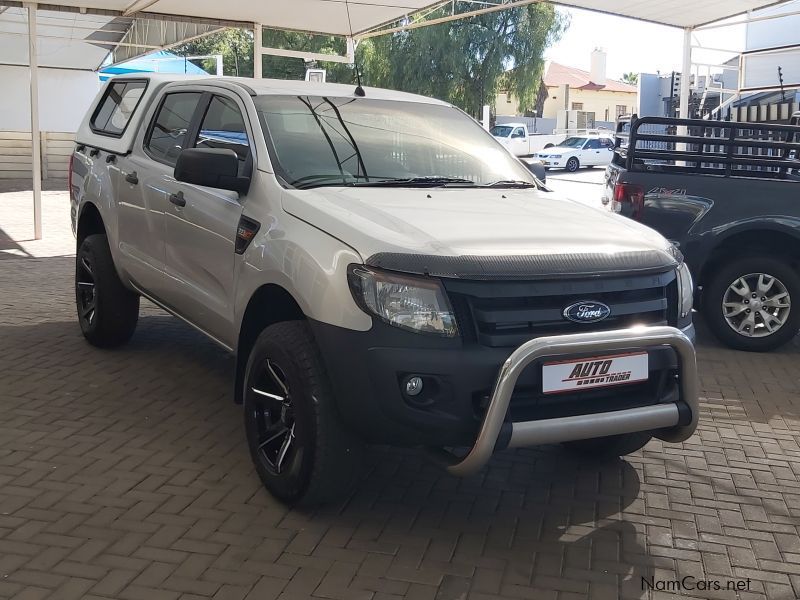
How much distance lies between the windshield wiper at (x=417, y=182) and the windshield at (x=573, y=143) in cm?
3382

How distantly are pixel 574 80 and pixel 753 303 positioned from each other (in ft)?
233

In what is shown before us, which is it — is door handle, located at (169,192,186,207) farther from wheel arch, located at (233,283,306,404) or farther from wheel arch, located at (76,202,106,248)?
wheel arch, located at (76,202,106,248)

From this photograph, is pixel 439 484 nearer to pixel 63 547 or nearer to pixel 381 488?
pixel 381 488

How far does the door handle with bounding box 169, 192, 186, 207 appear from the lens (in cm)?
496

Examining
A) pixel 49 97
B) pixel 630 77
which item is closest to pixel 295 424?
pixel 49 97

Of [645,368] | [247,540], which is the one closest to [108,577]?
[247,540]

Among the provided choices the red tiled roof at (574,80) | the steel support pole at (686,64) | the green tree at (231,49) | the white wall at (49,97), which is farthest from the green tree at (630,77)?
the steel support pole at (686,64)

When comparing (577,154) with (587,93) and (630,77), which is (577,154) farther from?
(630,77)

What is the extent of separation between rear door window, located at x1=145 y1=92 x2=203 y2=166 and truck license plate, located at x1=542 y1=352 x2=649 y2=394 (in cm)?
268

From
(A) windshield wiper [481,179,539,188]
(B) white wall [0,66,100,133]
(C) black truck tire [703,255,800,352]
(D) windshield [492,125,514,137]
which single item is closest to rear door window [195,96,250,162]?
(A) windshield wiper [481,179,539,188]

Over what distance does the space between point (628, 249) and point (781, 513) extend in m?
1.40

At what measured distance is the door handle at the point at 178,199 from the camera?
→ 496cm

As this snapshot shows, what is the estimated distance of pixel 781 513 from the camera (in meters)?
4.16

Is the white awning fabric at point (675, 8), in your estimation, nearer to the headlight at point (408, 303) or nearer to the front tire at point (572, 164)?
the headlight at point (408, 303)
